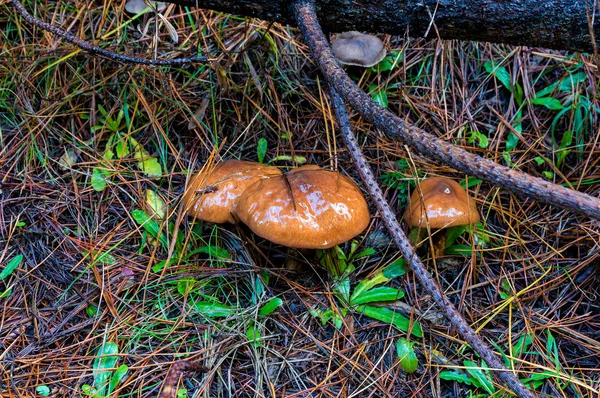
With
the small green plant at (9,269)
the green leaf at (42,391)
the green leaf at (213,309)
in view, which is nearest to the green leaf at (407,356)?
the green leaf at (213,309)

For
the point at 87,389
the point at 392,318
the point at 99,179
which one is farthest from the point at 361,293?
the point at 99,179

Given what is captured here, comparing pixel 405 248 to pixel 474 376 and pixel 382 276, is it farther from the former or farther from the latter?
pixel 474 376

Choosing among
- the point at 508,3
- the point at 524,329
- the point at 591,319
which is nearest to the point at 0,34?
the point at 508,3

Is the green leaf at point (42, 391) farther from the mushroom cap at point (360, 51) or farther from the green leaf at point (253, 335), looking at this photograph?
the mushroom cap at point (360, 51)

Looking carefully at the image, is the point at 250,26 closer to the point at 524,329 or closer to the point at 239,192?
the point at 239,192

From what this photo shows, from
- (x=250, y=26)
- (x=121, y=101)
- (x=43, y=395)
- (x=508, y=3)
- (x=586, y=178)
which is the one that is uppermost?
(x=508, y=3)

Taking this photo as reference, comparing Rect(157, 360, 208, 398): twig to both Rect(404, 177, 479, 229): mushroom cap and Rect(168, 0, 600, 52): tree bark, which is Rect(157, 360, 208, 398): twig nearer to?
Rect(404, 177, 479, 229): mushroom cap

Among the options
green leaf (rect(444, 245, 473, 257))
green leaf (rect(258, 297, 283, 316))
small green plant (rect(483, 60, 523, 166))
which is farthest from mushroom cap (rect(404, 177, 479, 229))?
green leaf (rect(258, 297, 283, 316))
